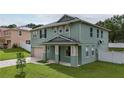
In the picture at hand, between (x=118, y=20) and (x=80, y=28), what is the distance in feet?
96.6

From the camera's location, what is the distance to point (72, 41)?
16812mm

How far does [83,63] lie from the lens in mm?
17453

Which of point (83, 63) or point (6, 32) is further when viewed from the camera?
point (6, 32)

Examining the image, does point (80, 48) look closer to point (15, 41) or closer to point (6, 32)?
point (15, 41)

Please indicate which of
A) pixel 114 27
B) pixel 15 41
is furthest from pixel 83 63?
pixel 114 27

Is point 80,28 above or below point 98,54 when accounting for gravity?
above

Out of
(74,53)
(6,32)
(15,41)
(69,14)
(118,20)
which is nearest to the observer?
(74,53)

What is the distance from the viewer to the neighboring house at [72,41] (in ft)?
55.9

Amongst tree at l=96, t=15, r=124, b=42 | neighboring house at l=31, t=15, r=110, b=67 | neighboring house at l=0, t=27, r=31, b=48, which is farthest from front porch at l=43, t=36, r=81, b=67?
tree at l=96, t=15, r=124, b=42

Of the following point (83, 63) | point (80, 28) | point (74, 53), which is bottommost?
point (83, 63)

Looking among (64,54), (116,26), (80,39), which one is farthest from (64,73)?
(116,26)

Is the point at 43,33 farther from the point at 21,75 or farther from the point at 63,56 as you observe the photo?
the point at 21,75

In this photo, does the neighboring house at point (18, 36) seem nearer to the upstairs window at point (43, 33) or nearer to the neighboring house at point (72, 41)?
the upstairs window at point (43, 33)

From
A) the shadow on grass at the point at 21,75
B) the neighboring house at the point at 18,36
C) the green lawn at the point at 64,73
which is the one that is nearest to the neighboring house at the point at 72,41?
the green lawn at the point at 64,73
